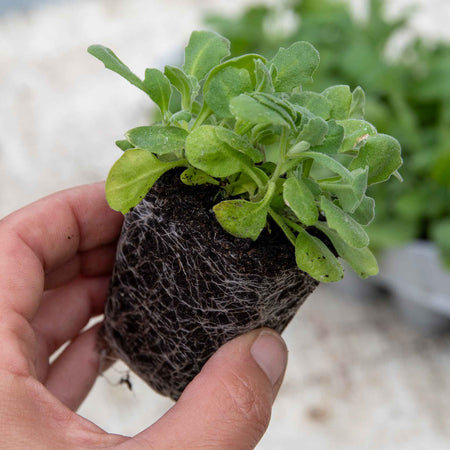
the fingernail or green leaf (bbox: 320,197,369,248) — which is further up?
green leaf (bbox: 320,197,369,248)

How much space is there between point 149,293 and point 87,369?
1.06 ft

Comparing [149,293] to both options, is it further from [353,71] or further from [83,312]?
[353,71]

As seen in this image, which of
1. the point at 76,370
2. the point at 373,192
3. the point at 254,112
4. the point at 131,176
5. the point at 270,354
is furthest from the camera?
the point at 373,192

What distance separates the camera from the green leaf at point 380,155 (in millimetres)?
582

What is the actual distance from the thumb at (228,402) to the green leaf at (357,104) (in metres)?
0.31

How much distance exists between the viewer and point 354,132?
613 mm

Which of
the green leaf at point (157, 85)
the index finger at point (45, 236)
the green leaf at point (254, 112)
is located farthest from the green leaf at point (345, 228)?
the index finger at point (45, 236)

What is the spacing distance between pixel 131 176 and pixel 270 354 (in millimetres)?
293

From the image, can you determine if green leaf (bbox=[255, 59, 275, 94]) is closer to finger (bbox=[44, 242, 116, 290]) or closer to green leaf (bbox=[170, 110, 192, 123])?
green leaf (bbox=[170, 110, 192, 123])

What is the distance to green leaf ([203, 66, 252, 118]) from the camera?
588mm

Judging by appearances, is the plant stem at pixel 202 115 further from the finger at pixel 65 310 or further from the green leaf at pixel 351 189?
the finger at pixel 65 310

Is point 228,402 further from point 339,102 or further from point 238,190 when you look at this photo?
point 339,102

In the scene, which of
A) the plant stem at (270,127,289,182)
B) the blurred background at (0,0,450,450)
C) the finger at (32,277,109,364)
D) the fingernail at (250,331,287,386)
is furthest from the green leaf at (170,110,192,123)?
the blurred background at (0,0,450,450)

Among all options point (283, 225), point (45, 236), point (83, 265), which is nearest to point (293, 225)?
point (283, 225)
